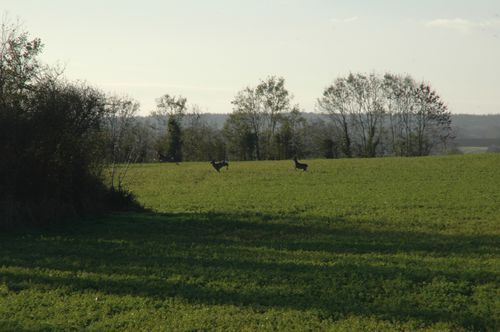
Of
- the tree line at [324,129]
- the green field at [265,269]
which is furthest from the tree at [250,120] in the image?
the green field at [265,269]

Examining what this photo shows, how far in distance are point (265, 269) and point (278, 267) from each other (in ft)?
1.07

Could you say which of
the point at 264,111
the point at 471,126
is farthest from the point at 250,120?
the point at 471,126

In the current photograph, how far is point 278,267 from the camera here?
35.2 ft

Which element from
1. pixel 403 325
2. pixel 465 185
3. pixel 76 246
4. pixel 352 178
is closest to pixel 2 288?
pixel 76 246

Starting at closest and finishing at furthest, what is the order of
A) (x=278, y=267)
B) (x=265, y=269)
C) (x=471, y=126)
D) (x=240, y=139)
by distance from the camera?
(x=265, y=269), (x=278, y=267), (x=240, y=139), (x=471, y=126)

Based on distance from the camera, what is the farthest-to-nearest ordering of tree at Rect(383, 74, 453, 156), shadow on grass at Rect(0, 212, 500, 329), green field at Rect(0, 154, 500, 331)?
tree at Rect(383, 74, 453, 156)
shadow on grass at Rect(0, 212, 500, 329)
green field at Rect(0, 154, 500, 331)

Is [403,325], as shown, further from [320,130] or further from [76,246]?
[320,130]

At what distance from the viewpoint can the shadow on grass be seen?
27.4 ft

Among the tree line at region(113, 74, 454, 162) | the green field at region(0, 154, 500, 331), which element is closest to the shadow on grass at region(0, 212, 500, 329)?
the green field at region(0, 154, 500, 331)

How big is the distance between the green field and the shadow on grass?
32mm

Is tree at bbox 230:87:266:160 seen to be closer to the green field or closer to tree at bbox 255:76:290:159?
tree at bbox 255:76:290:159

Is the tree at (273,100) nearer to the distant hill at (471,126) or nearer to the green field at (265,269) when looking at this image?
the distant hill at (471,126)

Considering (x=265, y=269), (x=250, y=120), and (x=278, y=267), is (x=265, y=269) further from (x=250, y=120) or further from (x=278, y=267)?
(x=250, y=120)

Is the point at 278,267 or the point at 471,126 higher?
the point at 471,126
